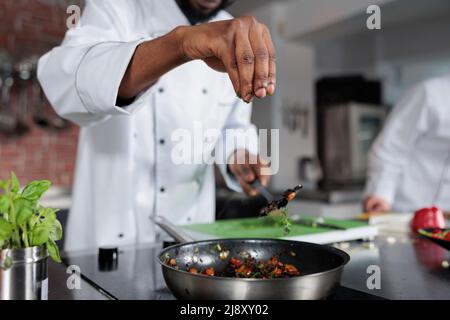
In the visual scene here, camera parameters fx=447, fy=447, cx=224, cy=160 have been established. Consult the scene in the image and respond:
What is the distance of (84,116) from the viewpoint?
92 centimetres

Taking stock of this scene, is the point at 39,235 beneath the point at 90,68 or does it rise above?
beneath

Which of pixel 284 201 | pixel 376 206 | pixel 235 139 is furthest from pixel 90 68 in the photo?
pixel 376 206

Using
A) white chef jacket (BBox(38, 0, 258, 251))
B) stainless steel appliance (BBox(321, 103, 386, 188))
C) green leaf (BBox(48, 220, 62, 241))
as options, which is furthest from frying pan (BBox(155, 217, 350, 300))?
stainless steel appliance (BBox(321, 103, 386, 188))

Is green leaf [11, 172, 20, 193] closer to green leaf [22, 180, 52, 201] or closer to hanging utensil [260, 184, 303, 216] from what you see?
green leaf [22, 180, 52, 201]

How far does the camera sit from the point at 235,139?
1258mm

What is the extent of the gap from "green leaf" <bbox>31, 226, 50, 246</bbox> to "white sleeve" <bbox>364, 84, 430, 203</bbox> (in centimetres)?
169

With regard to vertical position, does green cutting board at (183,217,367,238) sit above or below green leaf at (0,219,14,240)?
below

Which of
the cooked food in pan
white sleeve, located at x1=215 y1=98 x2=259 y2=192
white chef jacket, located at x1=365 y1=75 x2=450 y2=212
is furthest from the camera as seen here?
white chef jacket, located at x1=365 y1=75 x2=450 y2=212

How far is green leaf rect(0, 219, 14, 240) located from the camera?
0.51m

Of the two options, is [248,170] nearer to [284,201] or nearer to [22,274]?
[284,201]

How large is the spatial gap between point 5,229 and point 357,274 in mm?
542

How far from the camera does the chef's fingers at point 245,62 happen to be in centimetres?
58

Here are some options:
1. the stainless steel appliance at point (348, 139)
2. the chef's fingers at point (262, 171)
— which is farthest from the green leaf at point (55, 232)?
the stainless steel appliance at point (348, 139)
